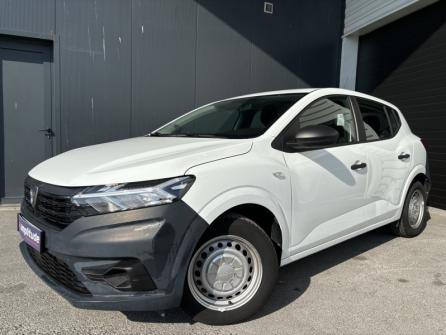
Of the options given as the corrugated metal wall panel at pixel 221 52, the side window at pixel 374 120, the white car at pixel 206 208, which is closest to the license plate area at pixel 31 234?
the white car at pixel 206 208

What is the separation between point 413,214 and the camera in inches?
185

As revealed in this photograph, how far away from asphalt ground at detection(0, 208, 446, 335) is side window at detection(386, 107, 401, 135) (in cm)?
134

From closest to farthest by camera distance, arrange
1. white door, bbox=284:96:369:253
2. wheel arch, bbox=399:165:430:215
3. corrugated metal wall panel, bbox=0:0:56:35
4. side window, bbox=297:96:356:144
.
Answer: white door, bbox=284:96:369:253 < side window, bbox=297:96:356:144 < wheel arch, bbox=399:165:430:215 < corrugated metal wall panel, bbox=0:0:56:35

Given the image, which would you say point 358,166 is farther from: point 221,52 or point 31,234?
point 221,52

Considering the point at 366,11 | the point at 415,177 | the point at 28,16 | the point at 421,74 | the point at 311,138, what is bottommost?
the point at 415,177

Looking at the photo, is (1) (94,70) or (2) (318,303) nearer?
(2) (318,303)

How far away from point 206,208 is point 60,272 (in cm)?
97

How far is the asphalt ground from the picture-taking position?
2666 mm

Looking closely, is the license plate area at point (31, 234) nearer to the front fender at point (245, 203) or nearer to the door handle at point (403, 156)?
the front fender at point (245, 203)

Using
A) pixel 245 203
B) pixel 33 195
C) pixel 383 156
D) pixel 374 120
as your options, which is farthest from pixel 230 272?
pixel 374 120

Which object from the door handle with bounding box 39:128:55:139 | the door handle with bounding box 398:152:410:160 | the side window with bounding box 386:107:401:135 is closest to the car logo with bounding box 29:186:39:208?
the door handle with bounding box 398:152:410:160

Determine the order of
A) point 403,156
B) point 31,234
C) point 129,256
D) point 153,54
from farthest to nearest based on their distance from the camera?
point 153,54 → point 403,156 → point 31,234 → point 129,256

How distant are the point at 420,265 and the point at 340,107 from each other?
5.72ft

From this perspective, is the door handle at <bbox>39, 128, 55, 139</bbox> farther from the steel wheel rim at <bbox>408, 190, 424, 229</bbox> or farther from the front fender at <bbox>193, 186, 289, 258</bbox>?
the steel wheel rim at <bbox>408, 190, 424, 229</bbox>
